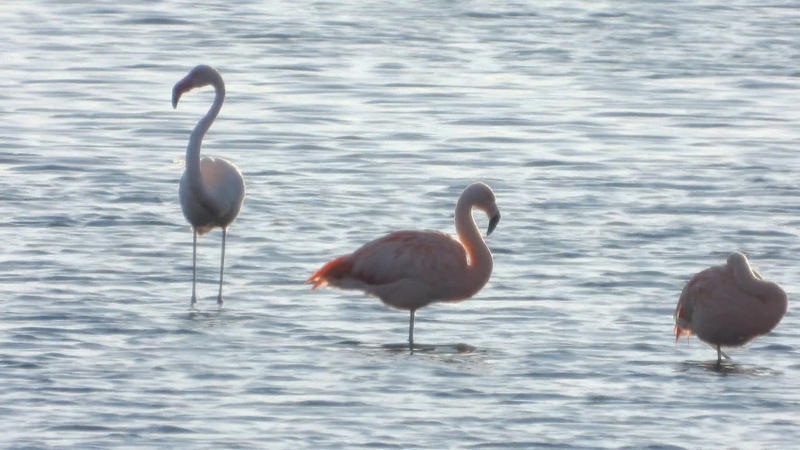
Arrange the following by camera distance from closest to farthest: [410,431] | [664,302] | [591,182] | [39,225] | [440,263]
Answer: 1. [410,431]
2. [440,263]
3. [664,302]
4. [39,225]
5. [591,182]

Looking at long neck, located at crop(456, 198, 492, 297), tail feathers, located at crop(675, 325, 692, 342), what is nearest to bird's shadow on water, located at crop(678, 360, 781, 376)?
tail feathers, located at crop(675, 325, 692, 342)

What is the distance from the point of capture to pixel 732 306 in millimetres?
8586

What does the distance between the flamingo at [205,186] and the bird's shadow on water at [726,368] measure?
260 cm

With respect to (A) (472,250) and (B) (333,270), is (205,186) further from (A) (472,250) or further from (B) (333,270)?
(A) (472,250)

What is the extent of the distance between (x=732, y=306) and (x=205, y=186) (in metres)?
3.17

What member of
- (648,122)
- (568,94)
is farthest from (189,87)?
(568,94)

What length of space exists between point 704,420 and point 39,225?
532 centimetres

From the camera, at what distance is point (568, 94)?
18141mm

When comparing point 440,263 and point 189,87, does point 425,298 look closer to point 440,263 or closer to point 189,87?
point 440,263

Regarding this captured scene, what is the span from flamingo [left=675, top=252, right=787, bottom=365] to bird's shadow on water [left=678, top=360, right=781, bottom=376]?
10 cm

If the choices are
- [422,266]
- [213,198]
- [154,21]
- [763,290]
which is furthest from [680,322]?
[154,21]

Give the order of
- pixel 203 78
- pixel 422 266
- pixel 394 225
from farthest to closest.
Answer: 1. pixel 394 225
2. pixel 203 78
3. pixel 422 266

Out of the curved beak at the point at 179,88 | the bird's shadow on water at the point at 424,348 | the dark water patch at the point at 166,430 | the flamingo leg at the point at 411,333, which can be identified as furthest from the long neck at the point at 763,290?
the curved beak at the point at 179,88

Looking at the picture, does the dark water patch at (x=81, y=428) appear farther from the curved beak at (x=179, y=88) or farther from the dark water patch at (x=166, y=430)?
the curved beak at (x=179, y=88)
